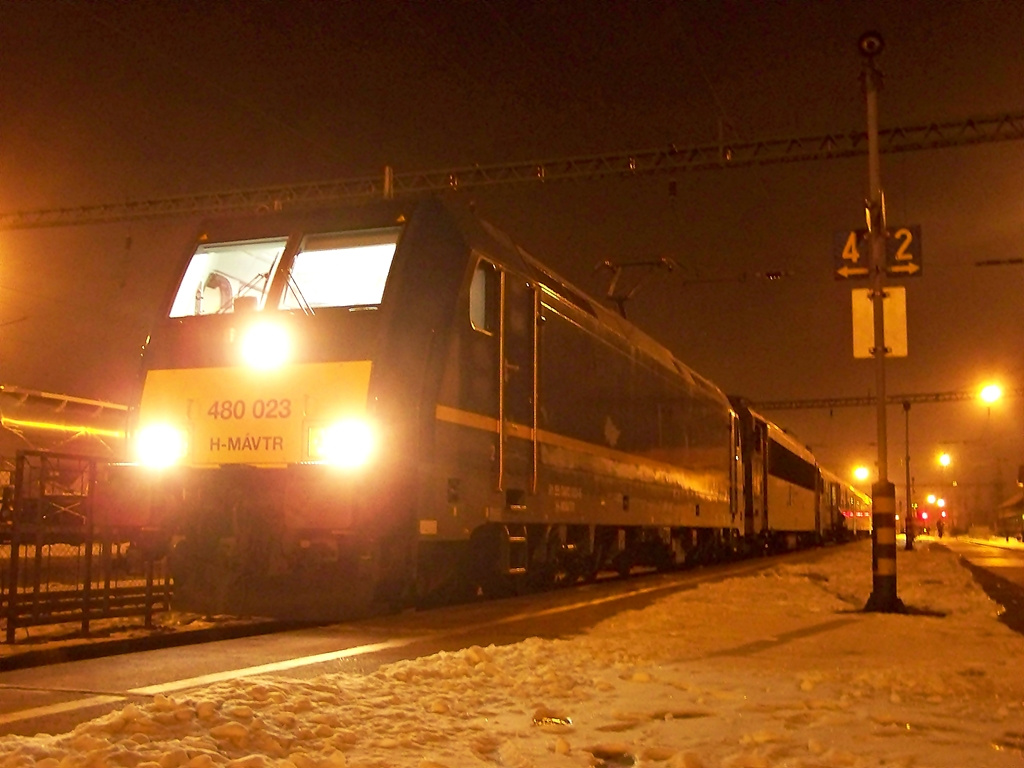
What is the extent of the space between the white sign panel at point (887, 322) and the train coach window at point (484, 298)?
14.0 feet

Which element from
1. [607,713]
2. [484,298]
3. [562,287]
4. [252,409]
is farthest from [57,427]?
[607,713]

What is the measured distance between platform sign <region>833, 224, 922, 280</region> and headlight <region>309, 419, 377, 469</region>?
245 inches

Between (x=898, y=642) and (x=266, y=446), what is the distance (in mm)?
5446

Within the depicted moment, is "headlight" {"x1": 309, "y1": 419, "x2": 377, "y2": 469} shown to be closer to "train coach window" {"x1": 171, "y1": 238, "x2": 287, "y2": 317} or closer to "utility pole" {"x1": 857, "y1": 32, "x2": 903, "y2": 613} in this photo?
"train coach window" {"x1": 171, "y1": 238, "x2": 287, "y2": 317}

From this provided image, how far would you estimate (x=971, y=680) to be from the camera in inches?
260

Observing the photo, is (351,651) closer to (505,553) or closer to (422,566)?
(422,566)

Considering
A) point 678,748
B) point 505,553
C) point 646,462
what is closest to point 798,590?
point 646,462

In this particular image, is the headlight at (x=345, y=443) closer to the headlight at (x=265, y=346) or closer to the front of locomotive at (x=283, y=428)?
the front of locomotive at (x=283, y=428)

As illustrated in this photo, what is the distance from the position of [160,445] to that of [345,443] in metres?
1.96

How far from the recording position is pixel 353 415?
9258 mm

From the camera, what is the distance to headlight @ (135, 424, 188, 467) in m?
9.91

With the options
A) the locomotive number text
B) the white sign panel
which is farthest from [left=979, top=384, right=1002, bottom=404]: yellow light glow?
the locomotive number text

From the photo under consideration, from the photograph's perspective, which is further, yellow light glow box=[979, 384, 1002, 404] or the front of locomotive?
yellow light glow box=[979, 384, 1002, 404]

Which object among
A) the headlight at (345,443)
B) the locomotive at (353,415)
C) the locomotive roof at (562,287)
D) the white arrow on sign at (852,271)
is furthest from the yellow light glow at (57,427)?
the white arrow on sign at (852,271)
